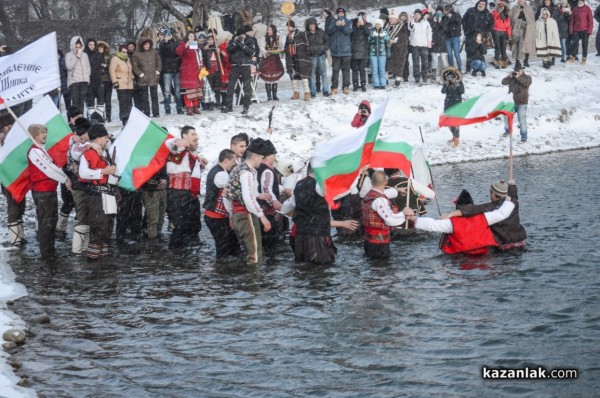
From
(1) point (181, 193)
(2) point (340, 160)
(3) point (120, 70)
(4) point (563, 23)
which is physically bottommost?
(1) point (181, 193)

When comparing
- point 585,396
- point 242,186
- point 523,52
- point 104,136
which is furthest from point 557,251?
point 523,52

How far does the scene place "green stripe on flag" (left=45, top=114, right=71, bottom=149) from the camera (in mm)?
14531

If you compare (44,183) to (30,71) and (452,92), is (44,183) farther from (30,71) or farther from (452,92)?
(452,92)

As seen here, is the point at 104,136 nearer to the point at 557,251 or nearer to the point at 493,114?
the point at 493,114

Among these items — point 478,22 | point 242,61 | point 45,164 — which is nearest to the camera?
point 45,164

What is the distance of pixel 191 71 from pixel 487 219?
1152 cm

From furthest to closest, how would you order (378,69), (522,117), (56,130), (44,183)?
(378,69) < (522,117) < (56,130) < (44,183)

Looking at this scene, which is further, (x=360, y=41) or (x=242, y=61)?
(x=360, y=41)

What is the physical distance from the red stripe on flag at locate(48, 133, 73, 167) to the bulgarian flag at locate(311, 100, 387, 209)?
5.01 metres

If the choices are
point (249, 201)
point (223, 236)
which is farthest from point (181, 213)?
point (249, 201)

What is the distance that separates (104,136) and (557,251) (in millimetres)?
6252

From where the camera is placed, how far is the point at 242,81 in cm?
2220

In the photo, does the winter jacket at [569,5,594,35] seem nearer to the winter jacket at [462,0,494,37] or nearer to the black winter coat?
the winter jacket at [462,0,494,37]

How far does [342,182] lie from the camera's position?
444 inches
